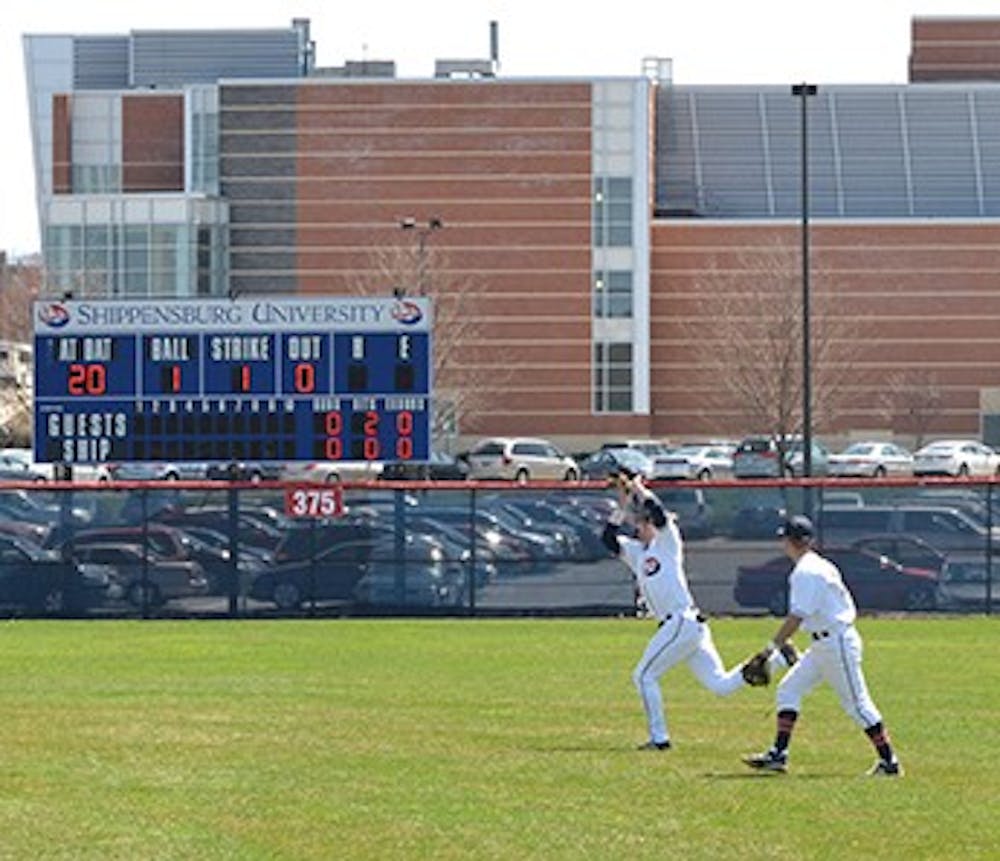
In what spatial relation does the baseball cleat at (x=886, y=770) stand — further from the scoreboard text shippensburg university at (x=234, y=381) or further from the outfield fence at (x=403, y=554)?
the scoreboard text shippensburg university at (x=234, y=381)

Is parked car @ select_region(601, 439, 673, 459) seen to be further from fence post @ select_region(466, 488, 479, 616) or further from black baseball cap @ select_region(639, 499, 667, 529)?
black baseball cap @ select_region(639, 499, 667, 529)

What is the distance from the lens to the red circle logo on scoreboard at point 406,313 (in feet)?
144

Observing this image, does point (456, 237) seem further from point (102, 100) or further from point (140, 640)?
point (140, 640)

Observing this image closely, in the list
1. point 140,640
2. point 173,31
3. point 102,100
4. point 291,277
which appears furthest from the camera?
point 173,31

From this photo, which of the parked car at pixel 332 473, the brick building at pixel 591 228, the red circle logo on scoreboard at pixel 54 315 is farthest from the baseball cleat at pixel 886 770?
the brick building at pixel 591 228

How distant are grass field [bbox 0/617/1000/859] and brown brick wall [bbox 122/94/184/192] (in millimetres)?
78682

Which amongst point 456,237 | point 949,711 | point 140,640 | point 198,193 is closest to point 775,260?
point 456,237

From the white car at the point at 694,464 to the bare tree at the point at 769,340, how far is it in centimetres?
258

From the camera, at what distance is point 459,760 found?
21.9 metres

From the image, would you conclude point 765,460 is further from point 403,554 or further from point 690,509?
point 403,554

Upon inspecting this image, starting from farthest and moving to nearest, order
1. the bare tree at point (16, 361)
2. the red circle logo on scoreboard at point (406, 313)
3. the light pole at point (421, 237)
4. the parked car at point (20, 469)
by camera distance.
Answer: the bare tree at point (16, 361) → the light pole at point (421, 237) → the parked car at point (20, 469) → the red circle logo on scoreboard at point (406, 313)

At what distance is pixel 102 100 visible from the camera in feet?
375

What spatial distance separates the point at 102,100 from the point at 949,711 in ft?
298

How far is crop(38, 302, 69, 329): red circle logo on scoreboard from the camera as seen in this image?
44.0 meters
